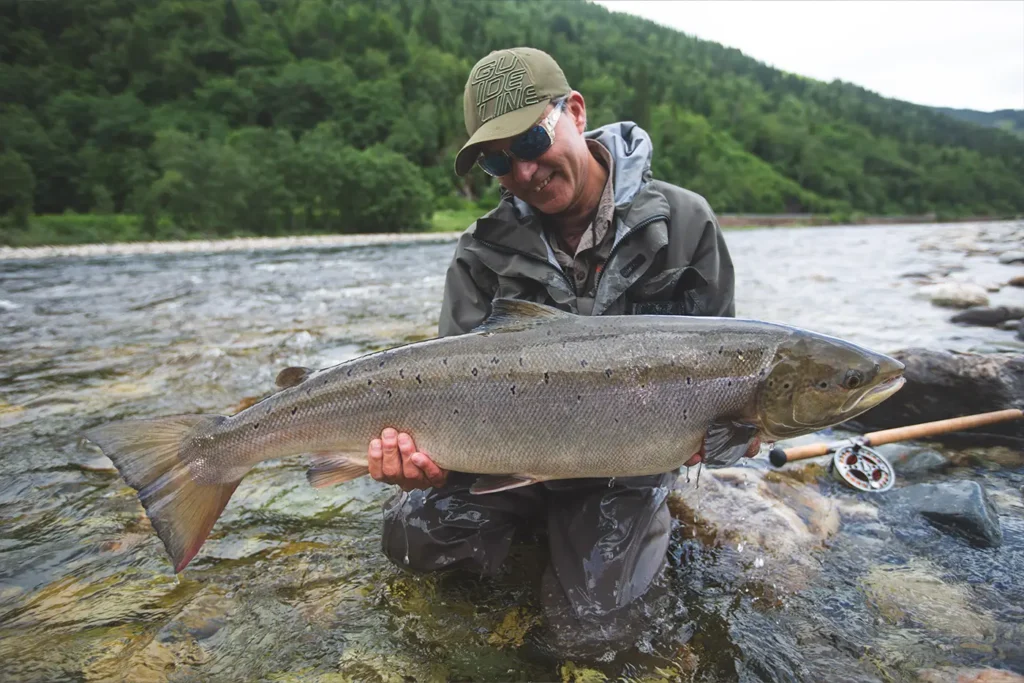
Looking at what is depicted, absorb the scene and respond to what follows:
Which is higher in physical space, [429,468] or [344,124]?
[429,468]

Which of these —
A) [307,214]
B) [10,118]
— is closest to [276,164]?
[307,214]

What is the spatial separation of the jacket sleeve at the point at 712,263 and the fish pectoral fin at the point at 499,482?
130cm

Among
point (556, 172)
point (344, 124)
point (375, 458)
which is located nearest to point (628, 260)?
point (556, 172)

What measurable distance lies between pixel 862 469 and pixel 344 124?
86878 millimetres

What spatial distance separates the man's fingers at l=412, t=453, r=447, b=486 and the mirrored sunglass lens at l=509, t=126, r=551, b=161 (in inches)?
57.8

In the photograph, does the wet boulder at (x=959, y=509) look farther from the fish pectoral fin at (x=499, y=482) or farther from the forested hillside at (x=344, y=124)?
the forested hillside at (x=344, y=124)

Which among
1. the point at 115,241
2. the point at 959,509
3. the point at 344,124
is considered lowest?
the point at 115,241

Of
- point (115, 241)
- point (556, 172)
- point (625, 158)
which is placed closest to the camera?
point (556, 172)

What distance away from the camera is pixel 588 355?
2416mm

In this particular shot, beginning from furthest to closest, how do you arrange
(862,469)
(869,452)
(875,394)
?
(869,452) → (862,469) → (875,394)

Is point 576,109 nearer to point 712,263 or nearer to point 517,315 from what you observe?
point 712,263

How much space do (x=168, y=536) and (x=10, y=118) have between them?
73524 mm

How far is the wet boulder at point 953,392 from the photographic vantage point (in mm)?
4238

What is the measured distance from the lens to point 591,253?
2.99m
